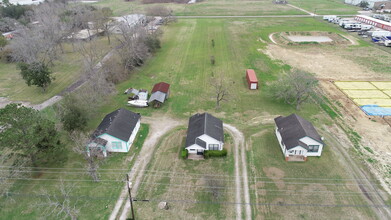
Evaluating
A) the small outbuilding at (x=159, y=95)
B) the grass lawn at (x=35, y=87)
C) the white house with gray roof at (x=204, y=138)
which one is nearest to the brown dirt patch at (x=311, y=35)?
the small outbuilding at (x=159, y=95)

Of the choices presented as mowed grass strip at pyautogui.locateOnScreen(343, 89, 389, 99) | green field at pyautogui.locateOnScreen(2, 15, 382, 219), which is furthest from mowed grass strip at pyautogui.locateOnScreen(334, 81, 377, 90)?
green field at pyautogui.locateOnScreen(2, 15, 382, 219)

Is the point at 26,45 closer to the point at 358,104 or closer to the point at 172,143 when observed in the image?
the point at 172,143

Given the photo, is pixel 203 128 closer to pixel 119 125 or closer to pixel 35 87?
pixel 119 125

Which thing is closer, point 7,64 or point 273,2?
point 7,64

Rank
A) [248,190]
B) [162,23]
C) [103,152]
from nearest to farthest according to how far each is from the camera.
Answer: [248,190], [103,152], [162,23]

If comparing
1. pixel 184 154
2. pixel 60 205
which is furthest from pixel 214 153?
pixel 60 205

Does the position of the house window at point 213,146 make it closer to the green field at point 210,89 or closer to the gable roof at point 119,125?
the green field at point 210,89

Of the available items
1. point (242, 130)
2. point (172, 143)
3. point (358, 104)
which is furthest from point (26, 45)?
point (358, 104)
